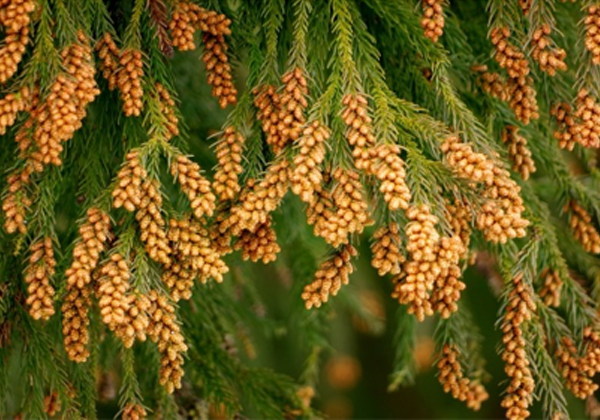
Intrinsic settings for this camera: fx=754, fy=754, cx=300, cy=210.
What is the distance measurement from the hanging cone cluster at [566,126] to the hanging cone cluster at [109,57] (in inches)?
35.5

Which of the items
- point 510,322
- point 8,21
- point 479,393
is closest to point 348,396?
point 479,393

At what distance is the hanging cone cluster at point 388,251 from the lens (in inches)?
54.4

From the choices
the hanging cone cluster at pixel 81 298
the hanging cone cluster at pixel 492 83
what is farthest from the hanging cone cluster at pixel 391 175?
the hanging cone cluster at pixel 81 298

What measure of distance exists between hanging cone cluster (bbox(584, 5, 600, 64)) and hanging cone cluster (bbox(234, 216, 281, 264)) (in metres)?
0.69

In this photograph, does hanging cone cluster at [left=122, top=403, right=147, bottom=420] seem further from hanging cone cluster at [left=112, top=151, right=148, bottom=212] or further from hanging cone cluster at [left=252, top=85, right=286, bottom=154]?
hanging cone cluster at [left=252, top=85, right=286, bottom=154]

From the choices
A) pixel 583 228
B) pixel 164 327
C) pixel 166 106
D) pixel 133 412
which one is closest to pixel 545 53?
pixel 583 228

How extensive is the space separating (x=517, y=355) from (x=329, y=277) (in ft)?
1.43

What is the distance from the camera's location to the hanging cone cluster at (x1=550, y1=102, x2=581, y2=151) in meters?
1.52

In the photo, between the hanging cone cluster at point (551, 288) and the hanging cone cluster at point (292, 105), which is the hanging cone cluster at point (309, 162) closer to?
the hanging cone cluster at point (292, 105)

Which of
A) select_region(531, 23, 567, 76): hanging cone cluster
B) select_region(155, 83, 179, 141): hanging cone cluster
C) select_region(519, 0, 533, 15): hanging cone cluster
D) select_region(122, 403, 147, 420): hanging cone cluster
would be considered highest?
select_region(519, 0, 533, 15): hanging cone cluster

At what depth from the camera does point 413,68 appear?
1674mm

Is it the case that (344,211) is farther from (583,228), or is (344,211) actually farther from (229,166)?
(583,228)

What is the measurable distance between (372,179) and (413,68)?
1.02ft

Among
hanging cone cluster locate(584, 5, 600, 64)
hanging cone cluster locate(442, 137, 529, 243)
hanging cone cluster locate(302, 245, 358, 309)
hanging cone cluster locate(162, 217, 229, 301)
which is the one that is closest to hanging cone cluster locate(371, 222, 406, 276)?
hanging cone cluster locate(302, 245, 358, 309)
